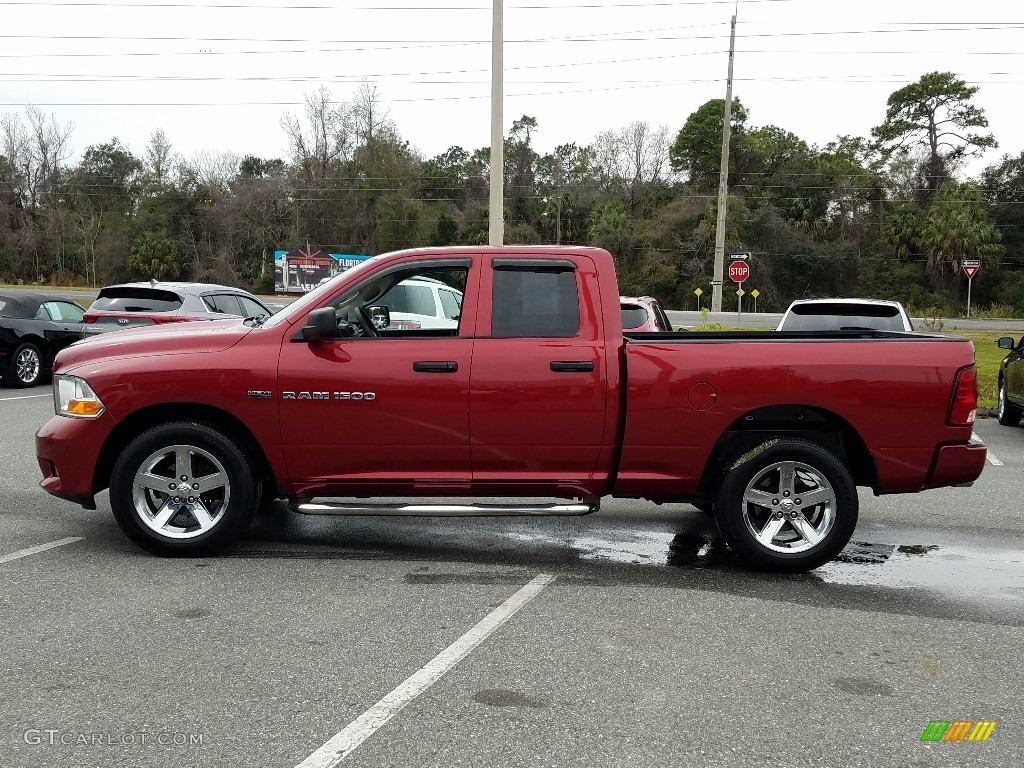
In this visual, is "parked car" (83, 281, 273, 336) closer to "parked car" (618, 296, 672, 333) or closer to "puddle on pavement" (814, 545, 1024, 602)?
"parked car" (618, 296, 672, 333)

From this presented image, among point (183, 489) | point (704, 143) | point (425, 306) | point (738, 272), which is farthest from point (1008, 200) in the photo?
point (183, 489)

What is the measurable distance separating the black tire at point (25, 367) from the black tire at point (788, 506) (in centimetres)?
1346

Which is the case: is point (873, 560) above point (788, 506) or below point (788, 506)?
below

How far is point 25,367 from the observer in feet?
50.7

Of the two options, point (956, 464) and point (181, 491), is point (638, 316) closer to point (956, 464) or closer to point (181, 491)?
point (956, 464)

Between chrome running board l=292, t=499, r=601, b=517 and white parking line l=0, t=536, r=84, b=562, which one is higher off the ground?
chrome running board l=292, t=499, r=601, b=517

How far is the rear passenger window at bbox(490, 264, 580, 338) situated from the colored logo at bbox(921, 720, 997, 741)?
9.70 feet

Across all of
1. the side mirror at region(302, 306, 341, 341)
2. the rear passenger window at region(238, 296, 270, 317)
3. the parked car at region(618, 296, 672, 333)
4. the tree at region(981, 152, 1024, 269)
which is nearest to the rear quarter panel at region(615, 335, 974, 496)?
the side mirror at region(302, 306, 341, 341)

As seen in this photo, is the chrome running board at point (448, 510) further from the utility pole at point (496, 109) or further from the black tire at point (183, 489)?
the utility pole at point (496, 109)

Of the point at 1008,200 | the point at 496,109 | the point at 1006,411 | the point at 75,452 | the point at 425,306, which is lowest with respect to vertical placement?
the point at 1006,411

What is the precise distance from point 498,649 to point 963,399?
10.7ft

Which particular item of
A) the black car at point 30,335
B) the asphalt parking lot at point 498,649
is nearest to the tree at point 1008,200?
the black car at point 30,335

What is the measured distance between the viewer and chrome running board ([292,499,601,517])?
18.4 feet

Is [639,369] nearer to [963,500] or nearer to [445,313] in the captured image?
[445,313]
